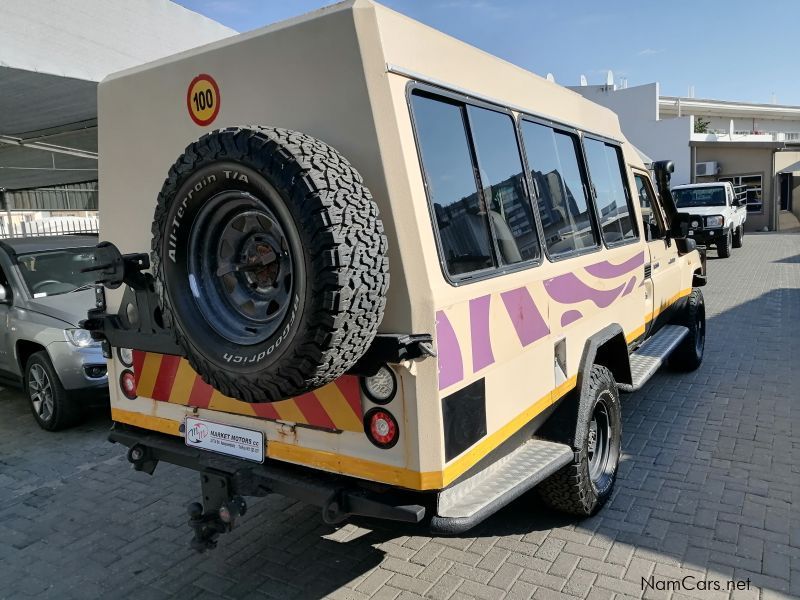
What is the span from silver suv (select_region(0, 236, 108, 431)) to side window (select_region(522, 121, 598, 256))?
4.18 metres

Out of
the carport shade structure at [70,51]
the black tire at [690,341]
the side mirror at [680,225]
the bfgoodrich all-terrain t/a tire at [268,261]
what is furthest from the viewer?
the carport shade structure at [70,51]

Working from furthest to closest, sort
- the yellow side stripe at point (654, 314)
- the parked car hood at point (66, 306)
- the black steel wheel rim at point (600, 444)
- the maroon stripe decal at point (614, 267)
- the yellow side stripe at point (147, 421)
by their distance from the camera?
the parked car hood at point (66, 306) → the yellow side stripe at point (654, 314) → the maroon stripe decal at point (614, 267) → the black steel wheel rim at point (600, 444) → the yellow side stripe at point (147, 421)

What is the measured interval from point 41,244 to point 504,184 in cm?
583

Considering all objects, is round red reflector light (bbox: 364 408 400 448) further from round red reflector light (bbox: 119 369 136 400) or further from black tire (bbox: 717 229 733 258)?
black tire (bbox: 717 229 733 258)

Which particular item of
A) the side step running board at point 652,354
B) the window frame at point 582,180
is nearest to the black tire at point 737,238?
the side step running board at point 652,354

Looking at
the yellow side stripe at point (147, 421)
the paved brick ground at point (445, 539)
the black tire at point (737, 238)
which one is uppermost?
the yellow side stripe at point (147, 421)

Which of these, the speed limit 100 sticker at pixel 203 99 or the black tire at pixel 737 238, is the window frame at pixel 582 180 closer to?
the speed limit 100 sticker at pixel 203 99

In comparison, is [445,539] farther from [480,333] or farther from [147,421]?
[147,421]

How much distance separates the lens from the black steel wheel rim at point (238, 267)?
8.43 ft

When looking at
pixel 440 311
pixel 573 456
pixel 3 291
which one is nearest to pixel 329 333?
pixel 440 311

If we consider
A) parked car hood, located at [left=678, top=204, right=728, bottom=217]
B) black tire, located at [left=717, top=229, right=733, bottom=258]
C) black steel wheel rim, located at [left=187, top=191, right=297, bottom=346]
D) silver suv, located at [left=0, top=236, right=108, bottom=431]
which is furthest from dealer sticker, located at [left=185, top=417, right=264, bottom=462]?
black tire, located at [left=717, top=229, right=733, bottom=258]

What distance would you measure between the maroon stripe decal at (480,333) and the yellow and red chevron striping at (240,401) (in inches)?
20.6

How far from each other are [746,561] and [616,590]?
0.79 metres

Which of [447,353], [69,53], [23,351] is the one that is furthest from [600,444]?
[69,53]
